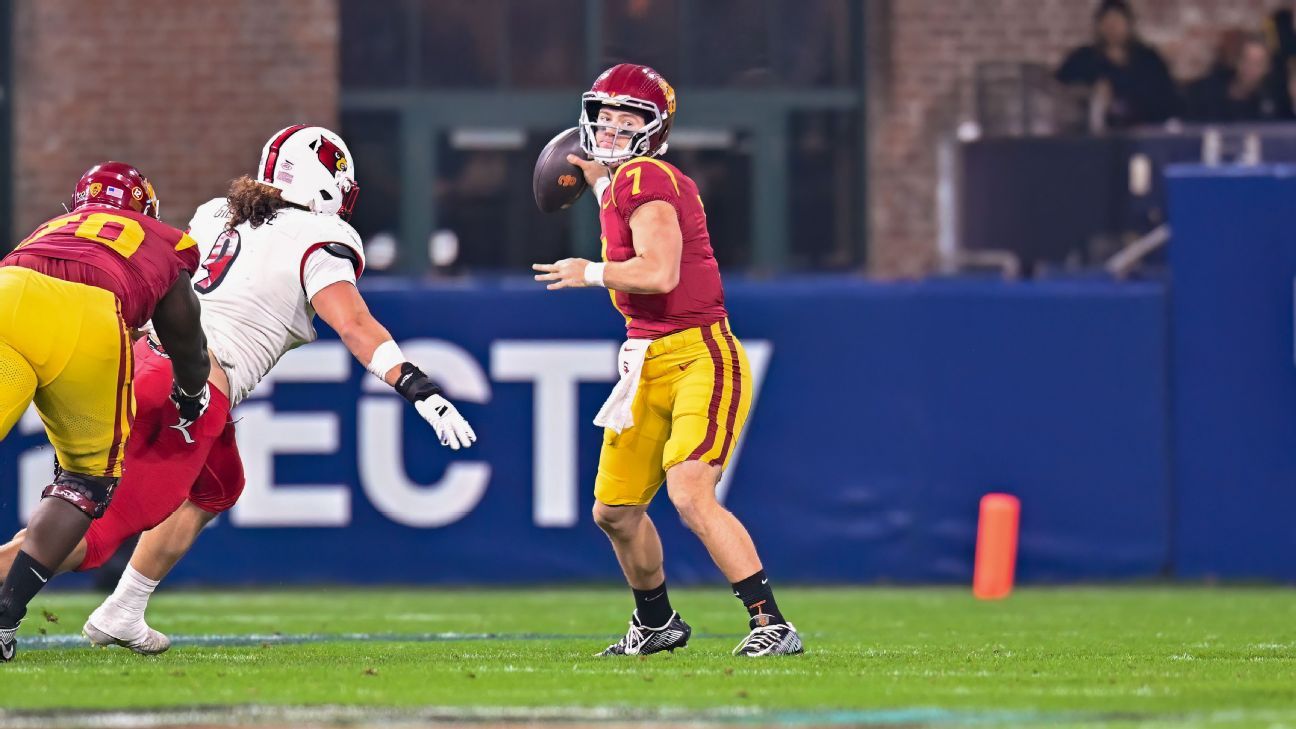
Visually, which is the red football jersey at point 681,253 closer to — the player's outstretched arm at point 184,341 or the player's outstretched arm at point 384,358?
the player's outstretched arm at point 384,358

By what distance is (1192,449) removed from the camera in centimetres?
1176

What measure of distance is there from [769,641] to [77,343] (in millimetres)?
2259

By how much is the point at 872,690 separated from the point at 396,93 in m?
10.5

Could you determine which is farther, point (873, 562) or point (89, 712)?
point (873, 562)

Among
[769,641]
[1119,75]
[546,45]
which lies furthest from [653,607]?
[546,45]

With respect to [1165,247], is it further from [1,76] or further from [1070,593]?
[1,76]

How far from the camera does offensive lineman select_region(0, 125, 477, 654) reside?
7266mm

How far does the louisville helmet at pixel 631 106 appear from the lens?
24.2ft

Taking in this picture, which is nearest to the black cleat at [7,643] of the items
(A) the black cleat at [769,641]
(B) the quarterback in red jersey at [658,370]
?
(B) the quarterback in red jersey at [658,370]

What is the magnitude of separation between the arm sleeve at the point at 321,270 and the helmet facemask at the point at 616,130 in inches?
34.8

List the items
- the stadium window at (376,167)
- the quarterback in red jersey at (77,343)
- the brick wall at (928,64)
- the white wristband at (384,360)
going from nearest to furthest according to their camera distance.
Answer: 1. the quarterback in red jersey at (77,343)
2. the white wristband at (384,360)
3. the stadium window at (376,167)
4. the brick wall at (928,64)

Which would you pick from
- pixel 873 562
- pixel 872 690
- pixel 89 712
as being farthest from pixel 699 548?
pixel 89 712

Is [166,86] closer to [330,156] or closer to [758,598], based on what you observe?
[330,156]

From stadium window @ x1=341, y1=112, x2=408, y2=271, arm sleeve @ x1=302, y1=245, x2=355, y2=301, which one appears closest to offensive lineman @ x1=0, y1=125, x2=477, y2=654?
arm sleeve @ x1=302, y1=245, x2=355, y2=301
